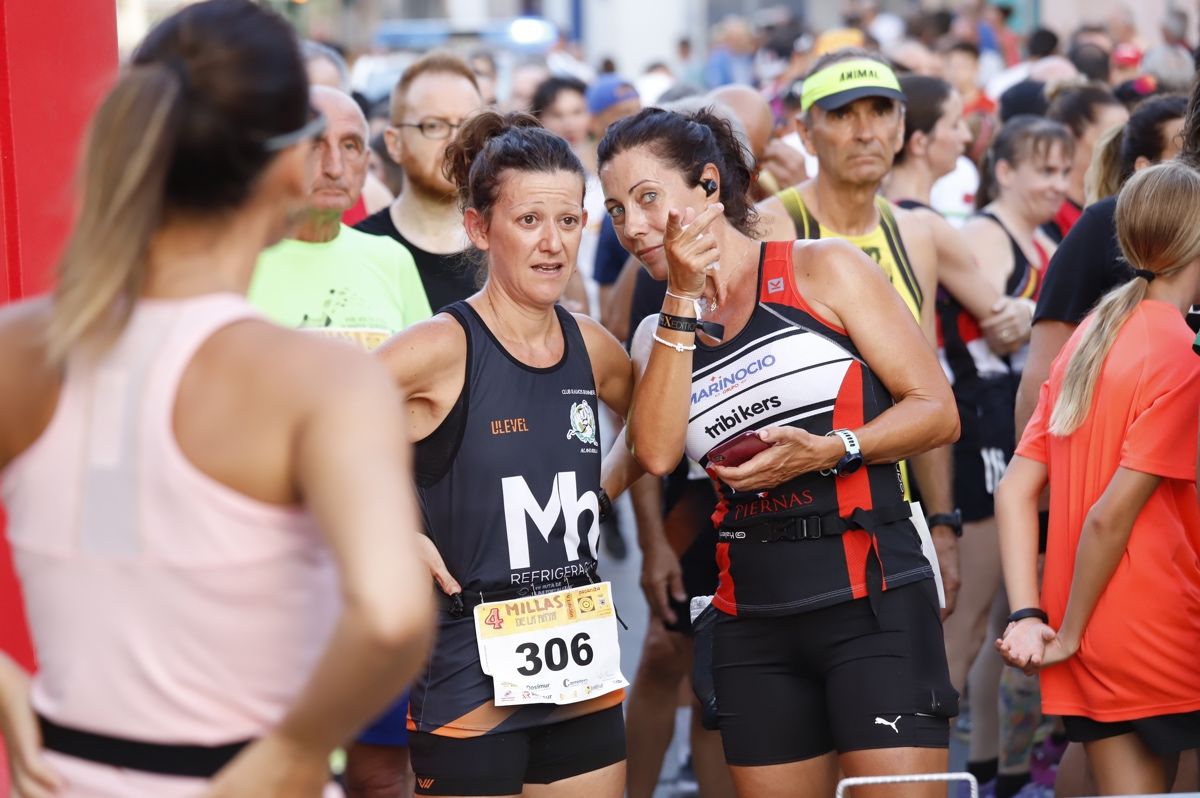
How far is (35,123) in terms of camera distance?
3570 mm

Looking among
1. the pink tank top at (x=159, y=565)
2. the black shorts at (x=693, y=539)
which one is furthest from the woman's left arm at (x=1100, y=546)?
the pink tank top at (x=159, y=565)

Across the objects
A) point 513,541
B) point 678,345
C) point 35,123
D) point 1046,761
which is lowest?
point 1046,761

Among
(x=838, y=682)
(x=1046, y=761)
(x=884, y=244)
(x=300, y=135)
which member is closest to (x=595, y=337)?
(x=838, y=682)

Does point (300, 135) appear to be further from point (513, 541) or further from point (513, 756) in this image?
point (513, 756)

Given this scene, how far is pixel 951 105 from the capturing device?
654 centimetres

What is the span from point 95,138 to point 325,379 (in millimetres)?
433

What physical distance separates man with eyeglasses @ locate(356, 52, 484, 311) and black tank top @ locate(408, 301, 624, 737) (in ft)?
3.76

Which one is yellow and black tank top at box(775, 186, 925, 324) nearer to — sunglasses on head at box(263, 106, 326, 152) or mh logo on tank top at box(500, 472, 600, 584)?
mh logo on tank top at box(500, 472, 600, 584)

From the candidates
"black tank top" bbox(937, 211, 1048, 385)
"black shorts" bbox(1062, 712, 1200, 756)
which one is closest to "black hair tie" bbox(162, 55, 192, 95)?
"black shorts" bbox(1062, 712, 1200, 756)

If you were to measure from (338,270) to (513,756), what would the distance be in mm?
1610

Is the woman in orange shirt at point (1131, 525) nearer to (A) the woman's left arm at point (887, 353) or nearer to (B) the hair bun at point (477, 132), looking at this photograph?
(A) the woman's left arm at point (887, 353)

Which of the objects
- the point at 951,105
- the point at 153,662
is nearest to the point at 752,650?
the point at 153,662

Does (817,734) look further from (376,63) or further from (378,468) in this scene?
(376,63)

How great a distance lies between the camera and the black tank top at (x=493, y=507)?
3.23 metres
